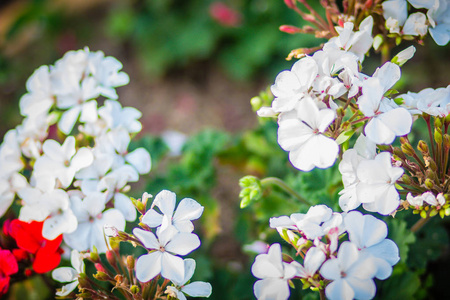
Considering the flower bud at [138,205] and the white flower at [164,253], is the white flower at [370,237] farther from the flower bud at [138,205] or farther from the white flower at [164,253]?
the flower bud at [138,205]

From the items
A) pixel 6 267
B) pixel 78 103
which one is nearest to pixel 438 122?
pixel 78 103

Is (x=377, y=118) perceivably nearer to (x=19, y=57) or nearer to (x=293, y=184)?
(x=293, y=184)

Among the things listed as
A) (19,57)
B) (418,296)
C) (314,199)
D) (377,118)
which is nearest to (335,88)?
(377,118)

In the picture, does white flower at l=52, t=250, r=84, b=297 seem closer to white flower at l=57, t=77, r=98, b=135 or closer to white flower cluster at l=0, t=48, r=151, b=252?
white flower cluster at l=0, t=48, r=151, b=252

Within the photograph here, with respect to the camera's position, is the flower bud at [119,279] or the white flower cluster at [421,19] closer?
the flower bud at [119,279]

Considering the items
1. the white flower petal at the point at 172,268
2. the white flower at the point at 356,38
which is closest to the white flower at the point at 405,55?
the white flower at the point at 356,38

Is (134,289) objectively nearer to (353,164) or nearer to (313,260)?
(313,260)
